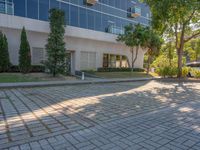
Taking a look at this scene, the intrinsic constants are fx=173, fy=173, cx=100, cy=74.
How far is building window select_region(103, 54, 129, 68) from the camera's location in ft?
86.4

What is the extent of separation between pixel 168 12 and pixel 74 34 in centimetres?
1071

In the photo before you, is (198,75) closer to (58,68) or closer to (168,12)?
(168,12)

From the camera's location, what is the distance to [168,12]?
16.7 metres

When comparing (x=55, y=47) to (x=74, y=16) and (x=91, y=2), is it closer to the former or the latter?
(x=74, y=16)

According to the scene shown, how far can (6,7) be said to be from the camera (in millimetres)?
16891

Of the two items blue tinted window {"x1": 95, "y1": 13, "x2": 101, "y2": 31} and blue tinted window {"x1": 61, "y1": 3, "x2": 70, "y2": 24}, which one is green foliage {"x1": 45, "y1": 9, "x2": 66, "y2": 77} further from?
Answer: blue tinted window {"x1": 95, "y1": 13, "x2": 101, "y2": 31}

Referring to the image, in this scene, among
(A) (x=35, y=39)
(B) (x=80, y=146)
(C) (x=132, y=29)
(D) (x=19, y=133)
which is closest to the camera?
(B) (x=80, y=146)

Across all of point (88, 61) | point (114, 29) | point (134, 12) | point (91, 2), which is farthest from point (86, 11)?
point (134, 12)

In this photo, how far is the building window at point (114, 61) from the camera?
2634 cm

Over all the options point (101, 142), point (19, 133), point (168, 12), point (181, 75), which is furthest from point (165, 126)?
point (181, 75)

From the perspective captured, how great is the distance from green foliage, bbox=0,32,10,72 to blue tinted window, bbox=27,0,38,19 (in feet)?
12.2

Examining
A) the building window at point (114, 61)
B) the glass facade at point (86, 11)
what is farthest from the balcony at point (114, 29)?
the building window at point (114, 61)

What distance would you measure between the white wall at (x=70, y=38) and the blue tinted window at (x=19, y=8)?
0.64 m

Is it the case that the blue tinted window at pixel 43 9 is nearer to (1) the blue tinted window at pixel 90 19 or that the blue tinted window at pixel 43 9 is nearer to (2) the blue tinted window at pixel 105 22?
(1) the blue tinted window at pixel 90 19
